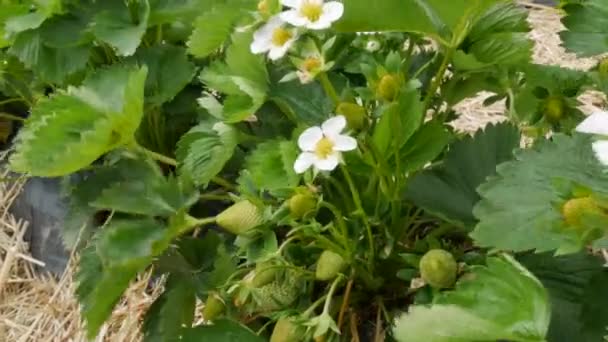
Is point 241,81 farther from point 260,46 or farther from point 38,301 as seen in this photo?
point 38,301

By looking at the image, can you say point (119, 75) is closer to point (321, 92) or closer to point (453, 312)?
point (321, 92)

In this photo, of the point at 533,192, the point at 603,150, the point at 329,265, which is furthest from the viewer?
the point at 329,265

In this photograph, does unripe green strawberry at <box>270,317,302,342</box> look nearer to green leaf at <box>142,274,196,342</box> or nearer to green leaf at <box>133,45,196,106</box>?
green leaf at <box>142,274,196,342</box>

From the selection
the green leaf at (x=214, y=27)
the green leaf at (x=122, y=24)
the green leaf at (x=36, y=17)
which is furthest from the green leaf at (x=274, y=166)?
the green leaf at (x=36, y=17)

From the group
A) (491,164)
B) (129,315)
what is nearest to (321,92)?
(491,164)

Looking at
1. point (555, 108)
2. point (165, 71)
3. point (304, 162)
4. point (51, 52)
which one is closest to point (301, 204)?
point (304, 162)

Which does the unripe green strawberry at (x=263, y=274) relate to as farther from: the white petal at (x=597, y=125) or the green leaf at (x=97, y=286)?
the white petal at (x=597, y=125)
